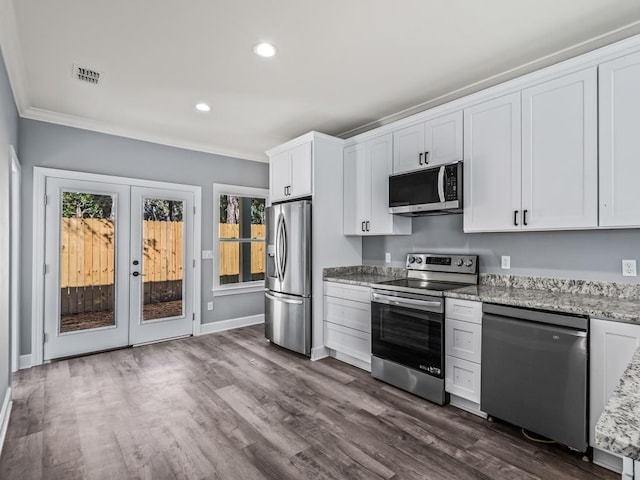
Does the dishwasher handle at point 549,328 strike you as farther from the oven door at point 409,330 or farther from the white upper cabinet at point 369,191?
the white upper cabinet at point 369,191

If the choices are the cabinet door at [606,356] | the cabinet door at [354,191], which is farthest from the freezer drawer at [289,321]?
the cabinet door at [606,356]

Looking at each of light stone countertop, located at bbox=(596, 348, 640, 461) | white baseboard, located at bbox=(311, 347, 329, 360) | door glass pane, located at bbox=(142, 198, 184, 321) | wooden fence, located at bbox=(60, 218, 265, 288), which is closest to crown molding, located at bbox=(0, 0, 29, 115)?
wooden fence, located at bbox=(60, 218, 265, 288)

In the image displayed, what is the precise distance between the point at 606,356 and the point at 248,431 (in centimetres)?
227

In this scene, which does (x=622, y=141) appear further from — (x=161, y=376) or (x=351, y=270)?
(x=161, y=376)

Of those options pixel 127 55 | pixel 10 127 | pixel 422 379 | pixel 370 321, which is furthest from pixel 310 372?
pixel 10 127

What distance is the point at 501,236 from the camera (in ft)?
9.86

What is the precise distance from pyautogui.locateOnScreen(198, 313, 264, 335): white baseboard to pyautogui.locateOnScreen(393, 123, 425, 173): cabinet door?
3195 mm

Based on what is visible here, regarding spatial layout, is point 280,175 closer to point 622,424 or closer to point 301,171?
point 301,171

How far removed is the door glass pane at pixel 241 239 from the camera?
16.6 ft

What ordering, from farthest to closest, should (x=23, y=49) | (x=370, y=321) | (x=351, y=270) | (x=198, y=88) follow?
(x=351, y=270)
(x=370, y=321)
(x=198, y=88)
(x=23, y=49)

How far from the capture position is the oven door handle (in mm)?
2732

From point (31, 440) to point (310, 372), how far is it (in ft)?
7.06

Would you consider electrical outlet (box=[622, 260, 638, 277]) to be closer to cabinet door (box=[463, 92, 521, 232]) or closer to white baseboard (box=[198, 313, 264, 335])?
cabinet door (box=[463, 92, 521, 232])

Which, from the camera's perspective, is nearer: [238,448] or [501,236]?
[238,448]
